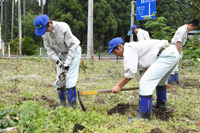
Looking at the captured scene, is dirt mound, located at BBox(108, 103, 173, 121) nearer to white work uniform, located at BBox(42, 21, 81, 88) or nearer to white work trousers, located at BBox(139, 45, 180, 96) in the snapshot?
white work trousers, located at BBox(139, 45, 180, 96)

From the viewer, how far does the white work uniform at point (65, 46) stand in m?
3.60

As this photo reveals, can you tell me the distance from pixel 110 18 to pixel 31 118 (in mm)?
24067

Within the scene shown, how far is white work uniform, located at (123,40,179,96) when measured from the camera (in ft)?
10.3

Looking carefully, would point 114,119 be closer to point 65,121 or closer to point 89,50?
point 65,121

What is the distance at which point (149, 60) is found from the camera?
11.0ft

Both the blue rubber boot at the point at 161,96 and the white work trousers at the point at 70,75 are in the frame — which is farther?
the blue rubber boot at the point at 161,96

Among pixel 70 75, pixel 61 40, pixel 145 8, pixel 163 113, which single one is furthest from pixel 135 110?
pixel 145 8

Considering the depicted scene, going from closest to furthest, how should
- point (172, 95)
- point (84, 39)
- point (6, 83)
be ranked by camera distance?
point (172, 95)
point (6, 83)
point (84, 39)

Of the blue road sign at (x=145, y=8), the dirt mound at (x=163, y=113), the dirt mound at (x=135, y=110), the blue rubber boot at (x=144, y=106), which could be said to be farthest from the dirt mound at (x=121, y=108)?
the blue road sign at (x=145, y=8)

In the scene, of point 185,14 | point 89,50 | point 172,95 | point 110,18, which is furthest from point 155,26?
point 185,14

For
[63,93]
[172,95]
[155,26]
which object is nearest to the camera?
[63,93]

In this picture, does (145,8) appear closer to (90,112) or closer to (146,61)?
(146,61)

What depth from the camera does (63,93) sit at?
391 cm

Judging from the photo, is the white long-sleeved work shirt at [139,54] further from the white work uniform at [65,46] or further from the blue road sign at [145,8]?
the blue road sign at [145,8]
